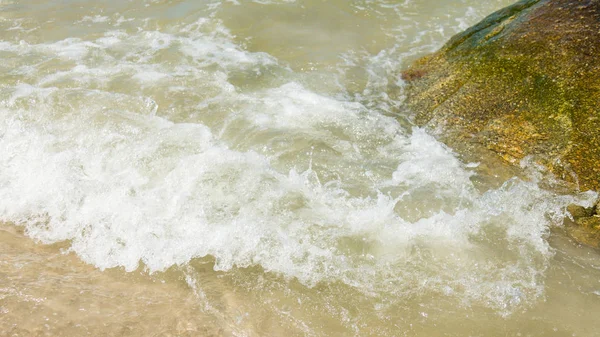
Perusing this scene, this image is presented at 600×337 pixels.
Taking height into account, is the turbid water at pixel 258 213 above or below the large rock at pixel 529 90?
below

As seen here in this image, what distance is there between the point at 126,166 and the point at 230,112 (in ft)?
4.62

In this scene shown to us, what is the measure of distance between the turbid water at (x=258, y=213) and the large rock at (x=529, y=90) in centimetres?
28

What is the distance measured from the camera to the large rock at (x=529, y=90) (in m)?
4.09

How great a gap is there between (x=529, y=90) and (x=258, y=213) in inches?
120

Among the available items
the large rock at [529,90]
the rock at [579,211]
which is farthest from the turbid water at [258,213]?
the large rock at [529,90]

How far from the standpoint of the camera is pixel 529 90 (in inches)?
179

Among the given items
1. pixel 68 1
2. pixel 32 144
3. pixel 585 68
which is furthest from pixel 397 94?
pixel 68 1

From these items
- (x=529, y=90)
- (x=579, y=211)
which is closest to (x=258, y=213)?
(x=579, y=211)

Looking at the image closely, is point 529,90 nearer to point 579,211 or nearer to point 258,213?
point 579,211

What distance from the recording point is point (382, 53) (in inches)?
269

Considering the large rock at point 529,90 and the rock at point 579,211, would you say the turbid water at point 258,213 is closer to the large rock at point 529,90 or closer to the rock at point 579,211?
the rock at point 579,211

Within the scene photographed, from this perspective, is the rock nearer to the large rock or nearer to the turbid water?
the turbid water

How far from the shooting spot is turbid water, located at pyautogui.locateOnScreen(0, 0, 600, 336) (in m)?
3.00

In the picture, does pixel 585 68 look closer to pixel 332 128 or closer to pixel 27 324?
pixel 332 128
